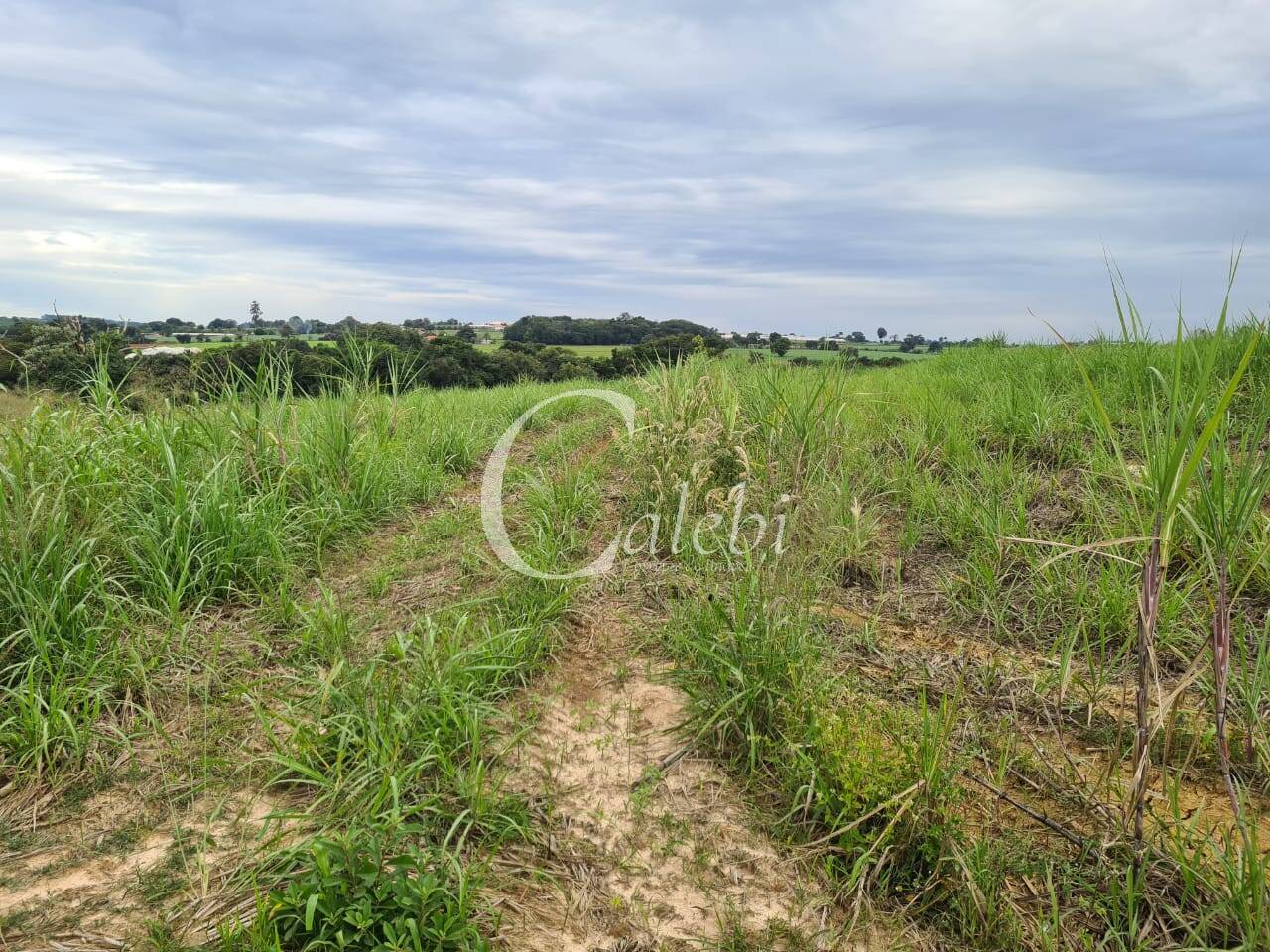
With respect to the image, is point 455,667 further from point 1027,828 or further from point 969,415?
point 969,415

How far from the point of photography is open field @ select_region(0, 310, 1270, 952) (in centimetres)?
182

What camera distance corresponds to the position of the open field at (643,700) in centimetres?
182

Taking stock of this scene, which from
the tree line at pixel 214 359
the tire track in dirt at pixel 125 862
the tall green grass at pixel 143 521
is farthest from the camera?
the tree line at pixel 214 359

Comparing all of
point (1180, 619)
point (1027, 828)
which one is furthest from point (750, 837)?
point (1180, 619)

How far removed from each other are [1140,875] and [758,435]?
303 cm

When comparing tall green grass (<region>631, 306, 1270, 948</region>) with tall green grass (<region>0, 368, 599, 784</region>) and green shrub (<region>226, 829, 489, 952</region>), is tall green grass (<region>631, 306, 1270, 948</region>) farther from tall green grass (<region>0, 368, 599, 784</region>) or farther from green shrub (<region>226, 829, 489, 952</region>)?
tall green grass (<region>0, 368, 599, 784</region>)

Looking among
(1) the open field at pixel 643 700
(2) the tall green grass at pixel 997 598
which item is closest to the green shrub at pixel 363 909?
(1) the open field at pixel 643 700

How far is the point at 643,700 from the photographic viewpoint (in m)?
2.65

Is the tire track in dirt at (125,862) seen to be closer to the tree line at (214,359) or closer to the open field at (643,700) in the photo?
the open field at (643,700)

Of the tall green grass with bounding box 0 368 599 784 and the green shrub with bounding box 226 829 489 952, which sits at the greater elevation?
the tall green grass with bounding box 0 368 599 784

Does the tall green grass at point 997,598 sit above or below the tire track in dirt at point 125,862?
above

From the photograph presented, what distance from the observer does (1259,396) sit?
13.9ft

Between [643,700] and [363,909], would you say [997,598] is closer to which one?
[643,700]

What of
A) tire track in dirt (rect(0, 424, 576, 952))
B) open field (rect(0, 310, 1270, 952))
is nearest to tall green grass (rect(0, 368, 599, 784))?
open field (rect(0, 310, 1270, 952))
